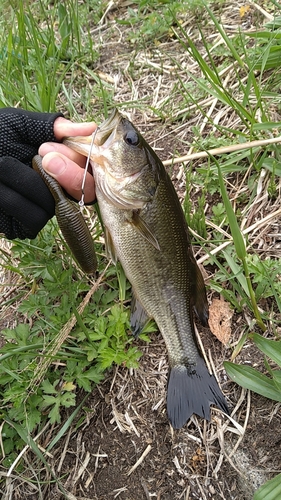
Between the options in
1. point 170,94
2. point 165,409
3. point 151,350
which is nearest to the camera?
point 165,409

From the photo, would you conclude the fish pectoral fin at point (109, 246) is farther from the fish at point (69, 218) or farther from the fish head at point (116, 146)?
the fish head at point (116, 146)

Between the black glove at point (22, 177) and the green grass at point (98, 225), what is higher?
the black glove at point (22, 177)

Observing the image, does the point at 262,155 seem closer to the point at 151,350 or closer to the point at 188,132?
the point at 188,132

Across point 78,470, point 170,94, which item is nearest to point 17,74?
point 170,94

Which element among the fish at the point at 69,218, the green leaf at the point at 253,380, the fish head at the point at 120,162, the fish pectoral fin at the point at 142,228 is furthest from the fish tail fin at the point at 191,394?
the fish head at the point at 120,162

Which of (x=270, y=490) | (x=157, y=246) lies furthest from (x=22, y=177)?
(x=270, y=490)

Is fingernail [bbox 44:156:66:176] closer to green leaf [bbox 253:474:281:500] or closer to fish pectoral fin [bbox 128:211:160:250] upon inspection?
fish pectoral fin [bbox 128:211:160:250]
